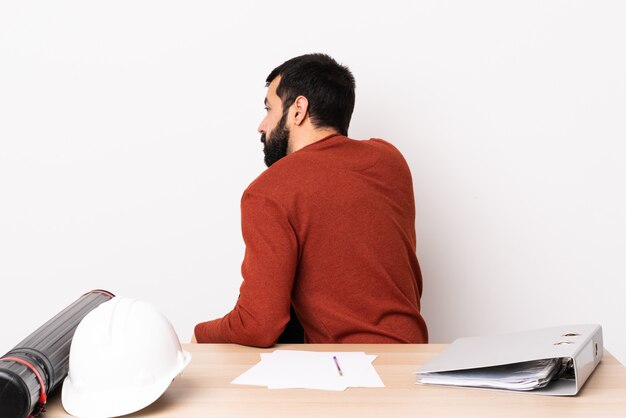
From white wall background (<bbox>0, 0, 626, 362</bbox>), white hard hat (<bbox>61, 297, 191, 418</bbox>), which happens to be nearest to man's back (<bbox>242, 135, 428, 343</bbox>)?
white hard hat (<bbox>61, 297, 191, 418</bbox>)

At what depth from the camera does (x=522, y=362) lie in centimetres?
147

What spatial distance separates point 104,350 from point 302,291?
2.69 ft

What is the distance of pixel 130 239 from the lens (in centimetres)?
330

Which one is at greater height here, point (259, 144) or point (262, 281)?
point (259, 144)

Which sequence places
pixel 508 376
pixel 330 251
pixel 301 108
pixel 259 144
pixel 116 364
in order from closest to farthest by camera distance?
pixel 116 364, pixel 508 376, pixel 330 251, pixel 301 108, pixel 259 144

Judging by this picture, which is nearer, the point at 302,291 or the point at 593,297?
the point at 302,291

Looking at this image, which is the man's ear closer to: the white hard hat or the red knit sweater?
the red knit sweater

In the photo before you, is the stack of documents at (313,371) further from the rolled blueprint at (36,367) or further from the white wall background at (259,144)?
the white wall background at (259,144)

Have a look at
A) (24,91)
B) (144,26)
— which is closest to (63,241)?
(24,91)

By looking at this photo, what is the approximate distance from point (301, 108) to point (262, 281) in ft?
2.20

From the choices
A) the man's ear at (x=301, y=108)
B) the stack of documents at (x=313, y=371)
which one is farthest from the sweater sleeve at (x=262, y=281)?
the man's ear at (x=301, y=108)

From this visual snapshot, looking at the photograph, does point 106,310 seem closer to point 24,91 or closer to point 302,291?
point 302,291

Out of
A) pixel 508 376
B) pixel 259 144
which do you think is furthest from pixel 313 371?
pixel 259 144

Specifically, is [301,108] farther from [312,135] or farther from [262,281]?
[262,281]
